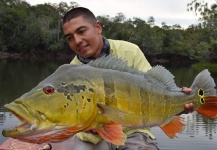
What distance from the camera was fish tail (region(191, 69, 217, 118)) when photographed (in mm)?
3933

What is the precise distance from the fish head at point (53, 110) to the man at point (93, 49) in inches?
45.0

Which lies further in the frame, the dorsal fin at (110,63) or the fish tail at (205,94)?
the fish tail at (205,94)

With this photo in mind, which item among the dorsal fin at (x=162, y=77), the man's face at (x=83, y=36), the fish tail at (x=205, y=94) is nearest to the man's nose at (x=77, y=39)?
the man's face at (x=83, y=36)

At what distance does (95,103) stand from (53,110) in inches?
12.7

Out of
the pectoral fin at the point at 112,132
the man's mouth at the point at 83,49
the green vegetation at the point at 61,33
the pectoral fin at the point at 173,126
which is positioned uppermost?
the green vegetation at the point at 61,33

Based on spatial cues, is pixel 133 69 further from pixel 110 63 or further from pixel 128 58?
pixel 128 58

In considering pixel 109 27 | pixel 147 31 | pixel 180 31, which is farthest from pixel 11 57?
pixel 180 31

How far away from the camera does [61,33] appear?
74.5m

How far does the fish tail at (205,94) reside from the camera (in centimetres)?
393

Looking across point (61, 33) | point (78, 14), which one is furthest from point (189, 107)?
point (61, 33)

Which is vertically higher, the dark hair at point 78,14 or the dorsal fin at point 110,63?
the dark hair at point 78,14

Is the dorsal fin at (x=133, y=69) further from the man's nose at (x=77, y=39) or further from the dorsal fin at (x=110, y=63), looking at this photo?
the man's nose at (x=77, y=39)

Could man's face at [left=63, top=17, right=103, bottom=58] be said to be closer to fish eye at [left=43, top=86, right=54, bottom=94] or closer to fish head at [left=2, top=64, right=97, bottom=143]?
fish head at [left=2, top=64, right=97, bottom=143]

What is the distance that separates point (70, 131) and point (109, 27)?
75.3 meters
